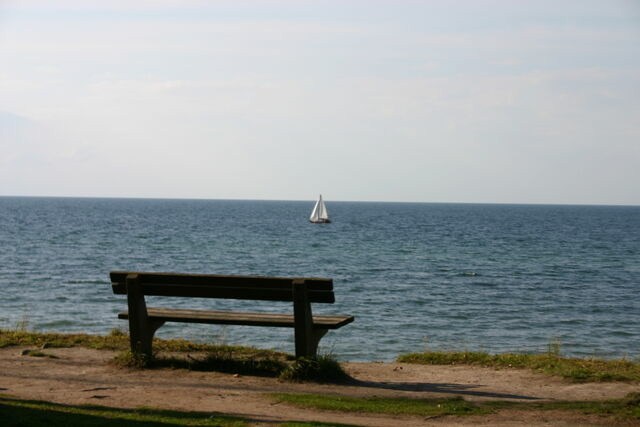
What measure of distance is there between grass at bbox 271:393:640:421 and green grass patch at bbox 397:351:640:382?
1.12 metres

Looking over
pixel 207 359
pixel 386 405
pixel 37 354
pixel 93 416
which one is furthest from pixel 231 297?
pixel 37 354

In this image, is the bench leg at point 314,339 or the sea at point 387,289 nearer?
the bench leg at point 314,339

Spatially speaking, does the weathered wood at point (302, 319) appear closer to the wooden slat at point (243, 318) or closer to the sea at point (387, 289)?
the wooden slat at point (243, 318)

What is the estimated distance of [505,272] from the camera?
39562 millimetres

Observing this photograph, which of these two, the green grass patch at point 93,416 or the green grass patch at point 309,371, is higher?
the green grass patch at point 93,416

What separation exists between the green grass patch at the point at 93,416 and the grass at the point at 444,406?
107 centimetres

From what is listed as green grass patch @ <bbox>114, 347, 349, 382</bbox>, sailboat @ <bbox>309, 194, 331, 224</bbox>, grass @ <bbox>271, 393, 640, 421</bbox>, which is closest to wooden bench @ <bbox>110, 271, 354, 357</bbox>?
green grass patch @ <bbox>114, 347, 349, 382</bbox>

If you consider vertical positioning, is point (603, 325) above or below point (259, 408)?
below

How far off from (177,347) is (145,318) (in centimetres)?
137

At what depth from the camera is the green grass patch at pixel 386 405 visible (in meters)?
7.34

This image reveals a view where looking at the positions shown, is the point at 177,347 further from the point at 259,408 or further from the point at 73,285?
the point at 73,285

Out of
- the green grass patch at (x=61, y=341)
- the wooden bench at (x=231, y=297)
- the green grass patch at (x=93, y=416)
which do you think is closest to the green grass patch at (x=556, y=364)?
the wooden bench at (x=231, y=297)

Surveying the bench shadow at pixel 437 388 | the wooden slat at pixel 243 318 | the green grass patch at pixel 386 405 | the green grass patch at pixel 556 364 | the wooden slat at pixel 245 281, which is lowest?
the green grass patch at pixel 556 364

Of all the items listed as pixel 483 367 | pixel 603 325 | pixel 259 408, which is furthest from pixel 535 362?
pixel 603 325
